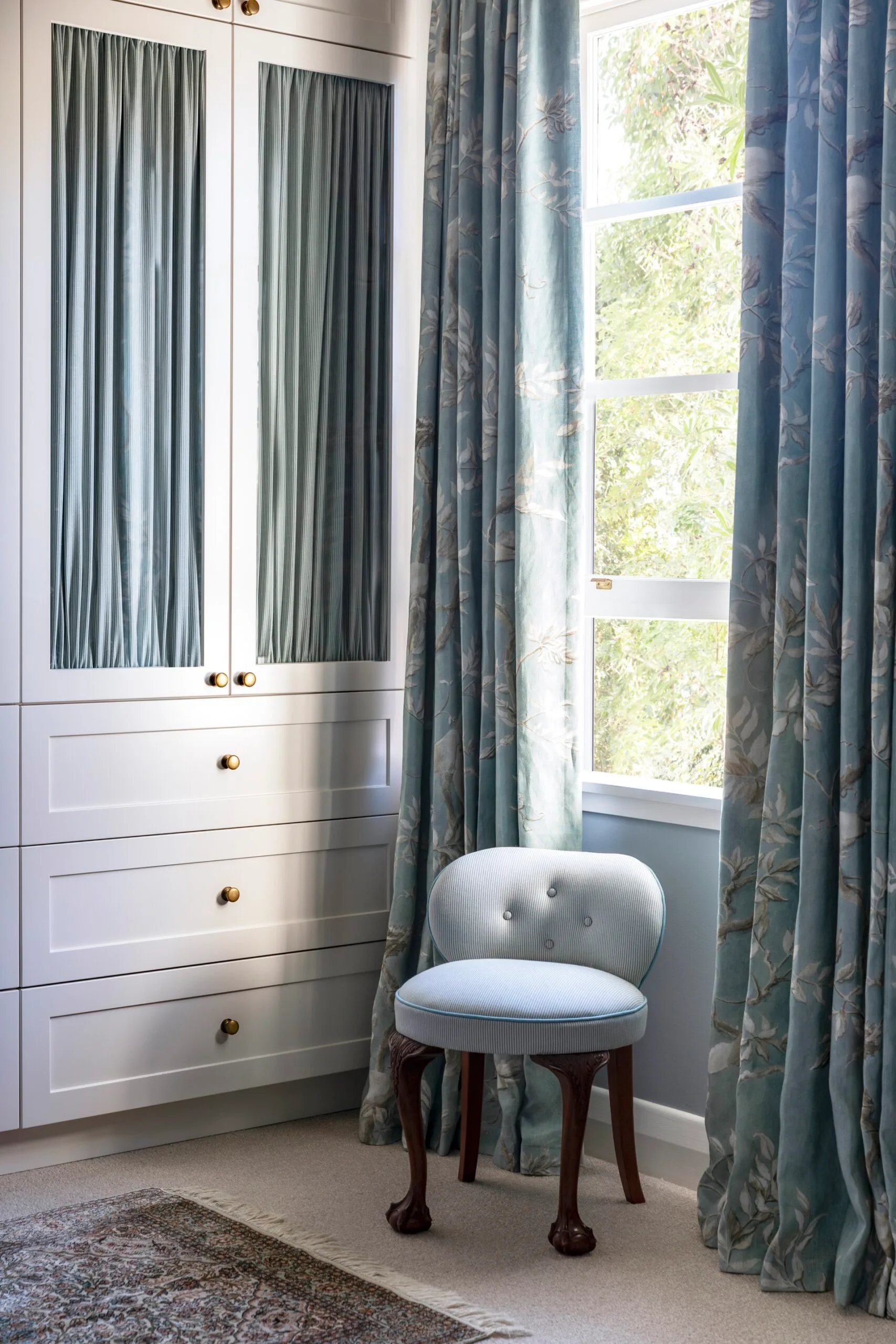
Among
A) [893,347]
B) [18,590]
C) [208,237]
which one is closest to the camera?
[893,347]

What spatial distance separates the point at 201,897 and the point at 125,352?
43.3 inches

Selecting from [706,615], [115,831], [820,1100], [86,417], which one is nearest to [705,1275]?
[820,1100]

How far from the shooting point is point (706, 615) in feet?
8.99

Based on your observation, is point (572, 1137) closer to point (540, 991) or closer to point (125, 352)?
point (540, 991)

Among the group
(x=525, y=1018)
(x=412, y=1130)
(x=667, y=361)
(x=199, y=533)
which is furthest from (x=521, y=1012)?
(x=667, y=361)

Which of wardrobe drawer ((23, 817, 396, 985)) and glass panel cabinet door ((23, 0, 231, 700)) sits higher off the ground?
glass panel cabinet door ((23, 0, 231, 700))

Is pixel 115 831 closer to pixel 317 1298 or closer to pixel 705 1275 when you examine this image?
pixel 317 1298

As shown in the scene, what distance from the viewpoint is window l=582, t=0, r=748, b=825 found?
2.76 m

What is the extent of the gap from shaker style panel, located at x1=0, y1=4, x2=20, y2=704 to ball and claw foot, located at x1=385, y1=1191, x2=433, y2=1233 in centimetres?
115

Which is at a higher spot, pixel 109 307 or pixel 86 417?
pixel 109 307

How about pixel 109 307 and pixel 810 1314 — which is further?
pixel 109 307

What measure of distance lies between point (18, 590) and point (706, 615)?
130 cm

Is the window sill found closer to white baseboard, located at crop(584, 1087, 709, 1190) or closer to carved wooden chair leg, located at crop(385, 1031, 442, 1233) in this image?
white baseboard, located at crop(584, 1087, 709, 1190)

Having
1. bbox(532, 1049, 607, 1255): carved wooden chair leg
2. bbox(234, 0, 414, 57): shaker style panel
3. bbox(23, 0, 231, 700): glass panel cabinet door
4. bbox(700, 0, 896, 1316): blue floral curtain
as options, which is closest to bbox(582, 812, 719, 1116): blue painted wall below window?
bbox(700, 0, 896, 1316): blue floral curtain
